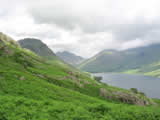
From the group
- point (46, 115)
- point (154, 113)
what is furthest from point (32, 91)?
point (154, 113)

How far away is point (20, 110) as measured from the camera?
1667 centimetres

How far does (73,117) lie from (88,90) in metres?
50.4

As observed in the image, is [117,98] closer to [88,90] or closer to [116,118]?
[88,90]

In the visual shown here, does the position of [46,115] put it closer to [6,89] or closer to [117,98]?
[6,89]

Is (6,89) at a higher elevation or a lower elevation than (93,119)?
higher

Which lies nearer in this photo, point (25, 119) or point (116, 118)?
point (25, 119)

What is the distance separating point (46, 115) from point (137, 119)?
14.2 metres

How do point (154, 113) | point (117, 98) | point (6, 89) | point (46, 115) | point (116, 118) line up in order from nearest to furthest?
point (46, 115)
point (116, 118)
point (154, 113)
point (6, 89)
point (117, 98)

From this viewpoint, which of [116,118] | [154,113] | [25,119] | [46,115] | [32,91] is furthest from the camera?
[32,91]

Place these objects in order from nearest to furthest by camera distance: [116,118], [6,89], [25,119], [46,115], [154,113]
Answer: [25,119] → [46,115] → [116,118] → [154,113] → [6,89]

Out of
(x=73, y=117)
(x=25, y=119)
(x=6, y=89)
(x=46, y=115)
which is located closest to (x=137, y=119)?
(x=73, y=117)

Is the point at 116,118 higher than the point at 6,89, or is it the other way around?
the point at 6,89

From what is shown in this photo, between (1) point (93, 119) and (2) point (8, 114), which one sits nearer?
(2) point (8, 114)

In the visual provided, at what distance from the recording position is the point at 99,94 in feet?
210
